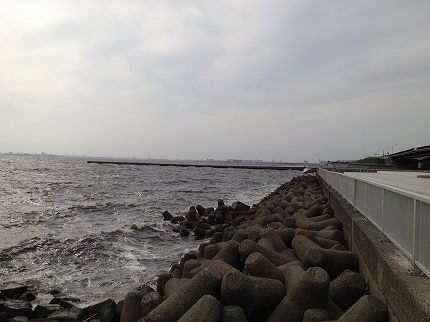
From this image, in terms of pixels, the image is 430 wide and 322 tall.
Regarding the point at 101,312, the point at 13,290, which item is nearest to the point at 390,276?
the point at 101,312

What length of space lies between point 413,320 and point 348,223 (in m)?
3.48

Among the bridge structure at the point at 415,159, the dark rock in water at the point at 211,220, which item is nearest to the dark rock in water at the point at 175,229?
the dark rock in water at the point at 211,220

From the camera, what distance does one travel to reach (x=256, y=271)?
14.4 ft

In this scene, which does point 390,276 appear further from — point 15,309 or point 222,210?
point 222,210

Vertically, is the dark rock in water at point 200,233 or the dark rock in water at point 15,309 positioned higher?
the dark rock in water at point 15,309

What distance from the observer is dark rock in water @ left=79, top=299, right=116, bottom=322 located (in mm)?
5125

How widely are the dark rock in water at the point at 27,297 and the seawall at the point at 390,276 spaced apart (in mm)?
5455

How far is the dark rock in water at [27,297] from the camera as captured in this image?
22.1 ft

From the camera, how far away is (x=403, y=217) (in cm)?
363

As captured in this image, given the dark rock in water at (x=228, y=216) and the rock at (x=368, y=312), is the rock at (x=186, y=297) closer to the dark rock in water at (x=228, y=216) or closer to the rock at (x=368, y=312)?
the rock at (x=368, y=312)

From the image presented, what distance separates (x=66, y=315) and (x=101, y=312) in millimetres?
543

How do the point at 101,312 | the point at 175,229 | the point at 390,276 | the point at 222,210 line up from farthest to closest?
the point at 222,210, the point at 175,229, the point at 101,312, the point at 390,276

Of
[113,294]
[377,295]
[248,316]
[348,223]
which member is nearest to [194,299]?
[248,316]

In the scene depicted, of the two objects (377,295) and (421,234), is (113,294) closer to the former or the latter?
(377,295)
